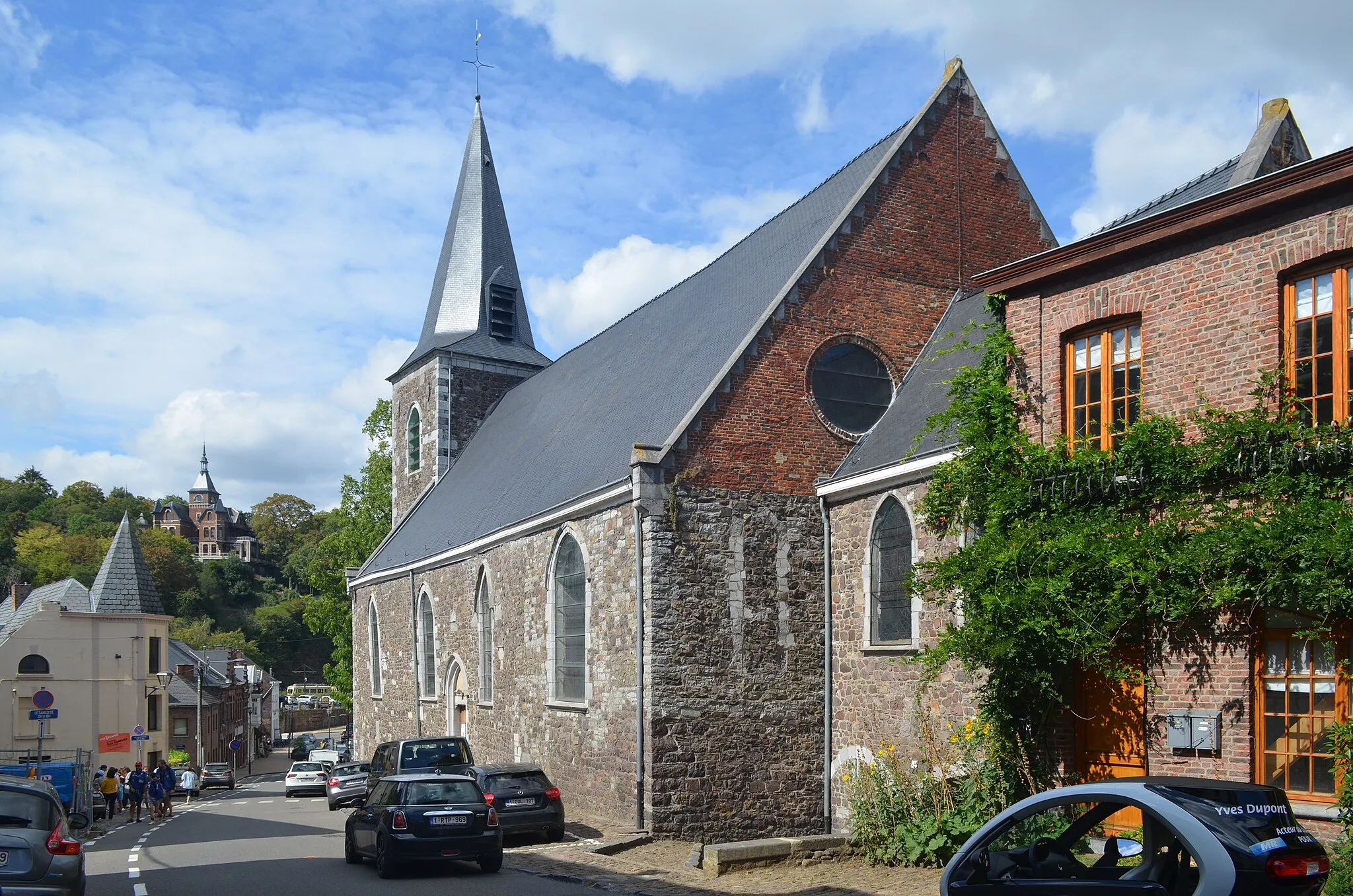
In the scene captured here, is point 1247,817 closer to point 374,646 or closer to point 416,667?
point 416,667

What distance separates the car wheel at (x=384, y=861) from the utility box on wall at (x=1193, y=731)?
26.6 feet

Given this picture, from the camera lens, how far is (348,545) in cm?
4356

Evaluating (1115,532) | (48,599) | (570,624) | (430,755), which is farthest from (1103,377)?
(48,599)

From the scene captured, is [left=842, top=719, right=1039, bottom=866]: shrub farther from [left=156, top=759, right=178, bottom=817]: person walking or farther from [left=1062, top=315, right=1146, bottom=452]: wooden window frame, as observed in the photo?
[left=156, top=759, right=178, bottom=817]: person walking

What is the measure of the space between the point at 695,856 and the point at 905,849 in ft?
8.54

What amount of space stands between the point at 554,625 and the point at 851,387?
671 cm

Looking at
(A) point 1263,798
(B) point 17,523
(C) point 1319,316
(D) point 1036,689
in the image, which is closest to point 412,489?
(D) point 1036,689

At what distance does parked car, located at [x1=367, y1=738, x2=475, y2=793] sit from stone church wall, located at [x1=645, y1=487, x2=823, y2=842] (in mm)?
3812

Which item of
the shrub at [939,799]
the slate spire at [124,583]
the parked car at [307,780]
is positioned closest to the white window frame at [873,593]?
the shrub at [939,799]

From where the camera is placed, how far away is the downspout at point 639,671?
16.7 m

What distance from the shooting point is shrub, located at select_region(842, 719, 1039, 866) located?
1272 cm

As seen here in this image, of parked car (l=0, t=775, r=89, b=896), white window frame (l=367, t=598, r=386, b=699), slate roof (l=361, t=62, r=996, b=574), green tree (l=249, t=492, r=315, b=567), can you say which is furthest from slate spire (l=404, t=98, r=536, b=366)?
green tree (l=249, t=492, r=315, b=567)

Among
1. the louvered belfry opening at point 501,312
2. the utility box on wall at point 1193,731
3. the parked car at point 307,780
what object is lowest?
the parked car at point 307,780

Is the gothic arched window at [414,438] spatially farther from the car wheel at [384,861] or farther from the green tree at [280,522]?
the green tree at [280,522]
